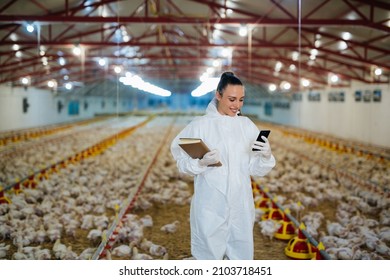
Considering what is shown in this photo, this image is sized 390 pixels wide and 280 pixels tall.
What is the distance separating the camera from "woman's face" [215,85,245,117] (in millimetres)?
2959

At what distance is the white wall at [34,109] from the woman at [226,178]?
54.0 ft

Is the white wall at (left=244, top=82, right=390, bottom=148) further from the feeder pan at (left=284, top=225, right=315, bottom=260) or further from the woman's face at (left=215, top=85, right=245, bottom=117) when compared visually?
the woman's face at (left=215, top=85, right=245, bottom=117)

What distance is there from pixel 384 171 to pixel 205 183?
7566 millimetres

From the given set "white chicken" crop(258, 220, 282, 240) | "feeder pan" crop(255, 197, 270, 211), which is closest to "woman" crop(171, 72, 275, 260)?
"white chicken" crop(258, 220, 282, 240)

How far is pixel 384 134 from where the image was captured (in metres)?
11.6

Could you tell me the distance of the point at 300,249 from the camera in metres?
4.69

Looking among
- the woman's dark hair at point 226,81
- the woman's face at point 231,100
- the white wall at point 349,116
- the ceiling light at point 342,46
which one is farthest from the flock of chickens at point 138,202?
the ceiling light at point 342,46

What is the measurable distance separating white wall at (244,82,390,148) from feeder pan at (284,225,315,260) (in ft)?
23.0

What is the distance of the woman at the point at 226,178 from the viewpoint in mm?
2961

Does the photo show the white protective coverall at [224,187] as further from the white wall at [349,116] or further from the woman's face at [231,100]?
the white wall at [349,116]

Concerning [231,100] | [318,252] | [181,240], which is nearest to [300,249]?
[318,252]

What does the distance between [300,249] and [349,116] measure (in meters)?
12.8
